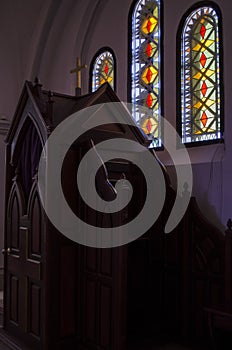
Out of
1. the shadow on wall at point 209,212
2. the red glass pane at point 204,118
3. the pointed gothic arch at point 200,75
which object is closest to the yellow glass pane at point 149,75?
the pointed gothic arch at point 200,75

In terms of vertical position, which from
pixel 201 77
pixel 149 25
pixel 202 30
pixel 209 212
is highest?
pixel 149 25

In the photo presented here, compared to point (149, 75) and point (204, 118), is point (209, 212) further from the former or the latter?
point (149, 75)

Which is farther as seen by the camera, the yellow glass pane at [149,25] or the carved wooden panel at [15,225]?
the yellow glass pane at [149,25]

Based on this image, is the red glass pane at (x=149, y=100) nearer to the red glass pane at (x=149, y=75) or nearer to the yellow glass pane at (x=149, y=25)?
the red glass pane at (x=149, y=75)

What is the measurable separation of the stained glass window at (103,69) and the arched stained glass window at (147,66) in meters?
0.39

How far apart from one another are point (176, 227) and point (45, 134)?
1.43 meters

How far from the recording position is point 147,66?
487 cm

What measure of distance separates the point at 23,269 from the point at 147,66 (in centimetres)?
269

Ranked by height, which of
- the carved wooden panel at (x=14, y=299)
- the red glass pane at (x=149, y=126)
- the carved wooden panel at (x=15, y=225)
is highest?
the red glass pane at (x=149, y=126)

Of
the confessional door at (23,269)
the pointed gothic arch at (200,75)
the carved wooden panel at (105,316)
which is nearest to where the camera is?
the carved wooden panel at (105,316)

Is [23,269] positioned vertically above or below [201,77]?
below

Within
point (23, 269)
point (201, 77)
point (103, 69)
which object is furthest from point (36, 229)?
point (103, 69)

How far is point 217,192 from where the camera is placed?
12.8 feet

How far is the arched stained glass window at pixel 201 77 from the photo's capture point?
414 cm
